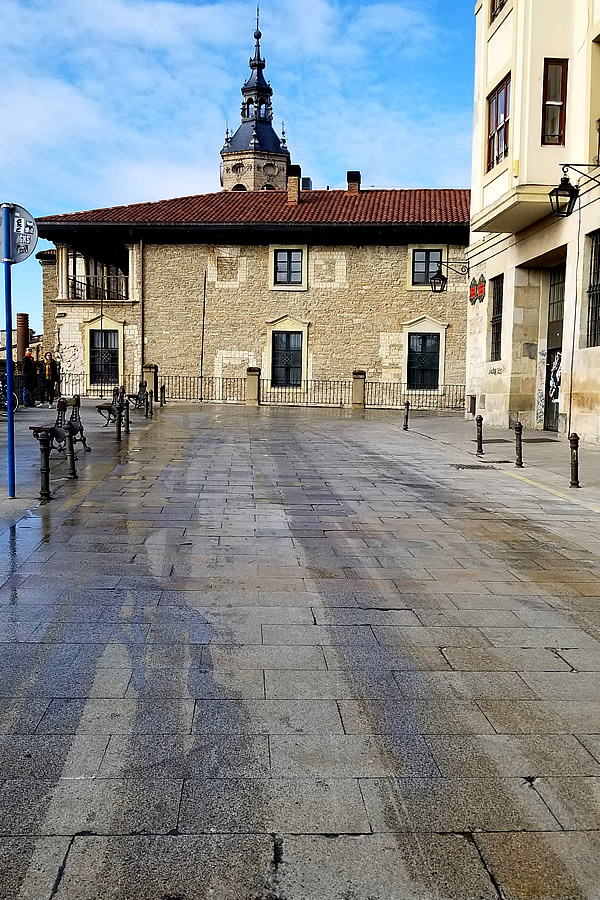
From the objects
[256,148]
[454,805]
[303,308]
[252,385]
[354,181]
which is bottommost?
[454,805]

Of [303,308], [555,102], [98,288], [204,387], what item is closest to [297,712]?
[555,102]

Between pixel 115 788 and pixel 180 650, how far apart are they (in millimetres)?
1494

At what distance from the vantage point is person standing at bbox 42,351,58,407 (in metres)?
31.4

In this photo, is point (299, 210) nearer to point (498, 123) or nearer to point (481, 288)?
point (481, 288)

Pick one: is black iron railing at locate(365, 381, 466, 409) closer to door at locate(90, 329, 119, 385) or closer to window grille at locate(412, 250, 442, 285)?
window grille at locate(412, 250, 442, 285)

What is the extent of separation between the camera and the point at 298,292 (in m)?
36.5

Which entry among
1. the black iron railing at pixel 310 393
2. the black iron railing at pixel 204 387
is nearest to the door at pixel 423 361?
the black iron railing at pixel 310 393

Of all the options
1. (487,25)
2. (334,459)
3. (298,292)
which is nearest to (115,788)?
(334,459)

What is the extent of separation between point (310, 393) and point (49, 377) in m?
11.6

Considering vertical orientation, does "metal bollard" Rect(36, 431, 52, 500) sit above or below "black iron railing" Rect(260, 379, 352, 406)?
below

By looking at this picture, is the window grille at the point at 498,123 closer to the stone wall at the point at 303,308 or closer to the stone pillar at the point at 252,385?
the stone wall at the point at 303,308

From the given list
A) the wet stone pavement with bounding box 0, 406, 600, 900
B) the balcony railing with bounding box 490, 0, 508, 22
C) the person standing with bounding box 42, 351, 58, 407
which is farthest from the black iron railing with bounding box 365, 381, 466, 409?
the wet stone pavement with bounding box 0, 406, 600, 900

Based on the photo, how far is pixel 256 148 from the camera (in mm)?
69938

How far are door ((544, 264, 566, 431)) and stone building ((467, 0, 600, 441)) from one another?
0.03m
